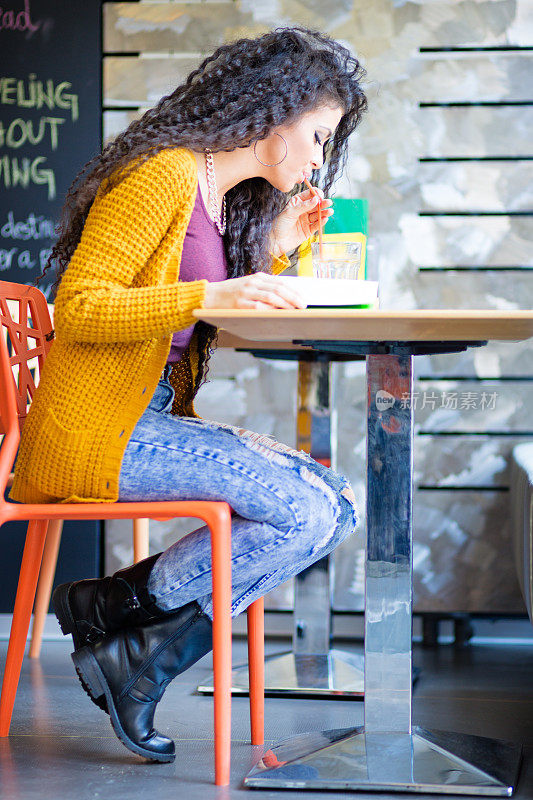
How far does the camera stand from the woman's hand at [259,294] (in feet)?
4.21

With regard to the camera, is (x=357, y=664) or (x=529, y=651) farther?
(x=529, y=651)

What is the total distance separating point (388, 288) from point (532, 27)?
0.83m

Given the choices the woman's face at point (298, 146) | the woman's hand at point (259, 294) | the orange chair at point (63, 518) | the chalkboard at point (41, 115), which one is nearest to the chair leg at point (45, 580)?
the orange chair at point (63, 518)

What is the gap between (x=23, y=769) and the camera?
5.17 ft

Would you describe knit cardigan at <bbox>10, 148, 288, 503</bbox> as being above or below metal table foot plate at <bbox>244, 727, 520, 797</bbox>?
above

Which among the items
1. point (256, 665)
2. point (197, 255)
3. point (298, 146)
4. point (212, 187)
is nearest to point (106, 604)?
point (256, 665)

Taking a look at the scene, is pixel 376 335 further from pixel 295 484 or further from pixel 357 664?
pixel 357 664

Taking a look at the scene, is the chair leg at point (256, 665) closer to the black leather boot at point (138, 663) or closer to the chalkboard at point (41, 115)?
the black leather boot at point (138, 663)

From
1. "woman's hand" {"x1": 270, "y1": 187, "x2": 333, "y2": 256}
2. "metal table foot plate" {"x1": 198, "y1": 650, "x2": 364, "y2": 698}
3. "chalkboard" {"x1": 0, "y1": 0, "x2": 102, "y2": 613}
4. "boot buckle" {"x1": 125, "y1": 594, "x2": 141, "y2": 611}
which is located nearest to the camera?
"boot buckle" {"x1": 125, "y1": 594, "x2": 141, "y2": 611}

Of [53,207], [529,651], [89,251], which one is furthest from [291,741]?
[53,207]

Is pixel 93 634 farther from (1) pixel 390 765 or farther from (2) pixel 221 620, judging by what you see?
(1) pixel 390 765

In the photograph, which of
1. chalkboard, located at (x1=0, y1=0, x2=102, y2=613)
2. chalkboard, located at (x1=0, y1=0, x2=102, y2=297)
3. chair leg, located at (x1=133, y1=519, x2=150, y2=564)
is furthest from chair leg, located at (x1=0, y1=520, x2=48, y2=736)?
chalkboard, located at (x1=0, y1=0, x2=102, y2=297)

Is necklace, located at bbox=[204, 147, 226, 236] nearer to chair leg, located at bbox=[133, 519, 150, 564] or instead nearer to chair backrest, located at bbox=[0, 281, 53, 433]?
chair backrest, located at bbox=[0, 281, 53, 433]

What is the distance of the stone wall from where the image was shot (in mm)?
2742
